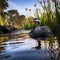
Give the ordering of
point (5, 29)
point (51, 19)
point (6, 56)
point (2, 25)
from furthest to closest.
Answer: point (2, 25) < point (5, 29) < point (6, 56) < point (51, 19)

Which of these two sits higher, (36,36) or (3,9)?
(3,9)

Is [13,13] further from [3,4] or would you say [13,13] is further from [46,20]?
[46,20]

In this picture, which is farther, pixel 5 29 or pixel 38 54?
pixel 5 29

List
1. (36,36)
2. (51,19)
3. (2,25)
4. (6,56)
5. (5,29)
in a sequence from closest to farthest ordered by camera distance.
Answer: (51,19), (6,56), (36,36), (5,29), (2,25)

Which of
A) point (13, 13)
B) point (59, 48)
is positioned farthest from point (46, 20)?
point (13, 13)

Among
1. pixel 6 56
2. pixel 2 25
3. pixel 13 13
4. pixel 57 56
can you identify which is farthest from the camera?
pixel 13 13

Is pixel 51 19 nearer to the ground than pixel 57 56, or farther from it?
farther from it

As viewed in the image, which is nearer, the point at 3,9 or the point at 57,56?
the point at 57,56

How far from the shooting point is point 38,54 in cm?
505

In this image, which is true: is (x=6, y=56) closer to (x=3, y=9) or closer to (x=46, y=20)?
(x=46, y=20)

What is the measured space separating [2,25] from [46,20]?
1256cm

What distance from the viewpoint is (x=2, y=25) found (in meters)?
17.0

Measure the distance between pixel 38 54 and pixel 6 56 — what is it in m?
0.60

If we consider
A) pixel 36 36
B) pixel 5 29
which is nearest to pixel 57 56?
pixel 36 36
